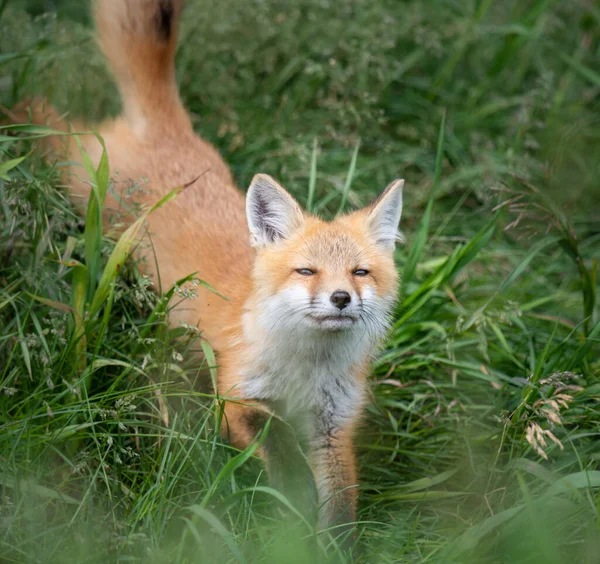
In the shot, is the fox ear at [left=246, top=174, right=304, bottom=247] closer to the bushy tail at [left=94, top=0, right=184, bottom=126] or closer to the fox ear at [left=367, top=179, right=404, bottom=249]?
the fox ear at [left=367, top=179, right=404, bottom=249]

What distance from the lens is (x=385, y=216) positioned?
13.4 feet

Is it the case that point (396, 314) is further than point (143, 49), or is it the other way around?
point (143, 49)

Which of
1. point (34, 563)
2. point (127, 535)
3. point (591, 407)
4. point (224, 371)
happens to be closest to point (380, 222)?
point (224, 371)

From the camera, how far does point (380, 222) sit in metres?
4.08

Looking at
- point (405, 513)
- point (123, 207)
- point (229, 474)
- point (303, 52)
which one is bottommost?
point (405, 513)

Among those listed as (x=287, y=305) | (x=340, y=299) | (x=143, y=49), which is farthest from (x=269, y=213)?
(x=143, y=49)

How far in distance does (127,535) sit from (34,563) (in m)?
0.37

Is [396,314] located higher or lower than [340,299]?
lower

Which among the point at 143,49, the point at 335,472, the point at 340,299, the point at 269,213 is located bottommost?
the point at 335,472

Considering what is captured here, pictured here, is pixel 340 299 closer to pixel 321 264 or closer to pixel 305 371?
pixel 321 264

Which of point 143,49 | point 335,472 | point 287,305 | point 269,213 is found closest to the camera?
point 287,305

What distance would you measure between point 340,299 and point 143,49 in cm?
249

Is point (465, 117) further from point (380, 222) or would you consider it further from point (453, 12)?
point (380, 222)

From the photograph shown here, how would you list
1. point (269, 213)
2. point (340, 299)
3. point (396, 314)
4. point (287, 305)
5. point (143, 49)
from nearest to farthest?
point (340, 299) → point (287, 305) → point (269, 213) → point (396, 314) → point (143, 49)
